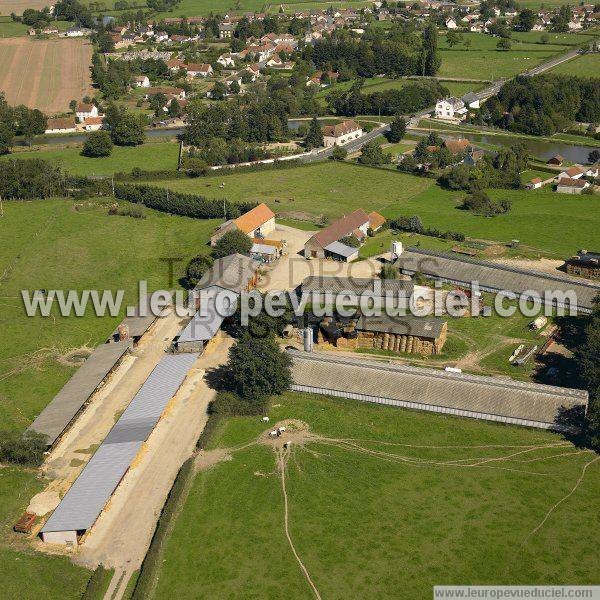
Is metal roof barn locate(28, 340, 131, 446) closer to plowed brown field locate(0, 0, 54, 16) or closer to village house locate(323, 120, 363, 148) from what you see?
village house locate(323, 120, 363, 148)

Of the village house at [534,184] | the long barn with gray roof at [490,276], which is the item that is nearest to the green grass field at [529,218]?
the village house at [534,184]

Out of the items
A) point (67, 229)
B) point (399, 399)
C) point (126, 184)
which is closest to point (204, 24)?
point (126, 184)

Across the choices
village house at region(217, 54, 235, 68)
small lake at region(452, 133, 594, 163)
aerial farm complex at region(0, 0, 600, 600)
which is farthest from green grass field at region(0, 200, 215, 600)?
village house at region(217, 54, 235, 68)

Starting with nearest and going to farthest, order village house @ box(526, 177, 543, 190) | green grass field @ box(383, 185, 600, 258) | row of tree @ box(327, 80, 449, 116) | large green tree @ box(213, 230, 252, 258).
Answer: large green tree @ box(213, 230, 252, 258) → green grass field @ box(383, 185, 600, 258) → village house @ box(526, 177, 543, 190) → row of tree @ box(327, 80, 449, 116)

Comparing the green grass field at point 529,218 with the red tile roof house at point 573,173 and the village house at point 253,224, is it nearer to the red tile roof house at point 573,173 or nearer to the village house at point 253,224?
the red tile roof house at point 573,173

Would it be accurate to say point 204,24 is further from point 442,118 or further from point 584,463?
point 584,463
